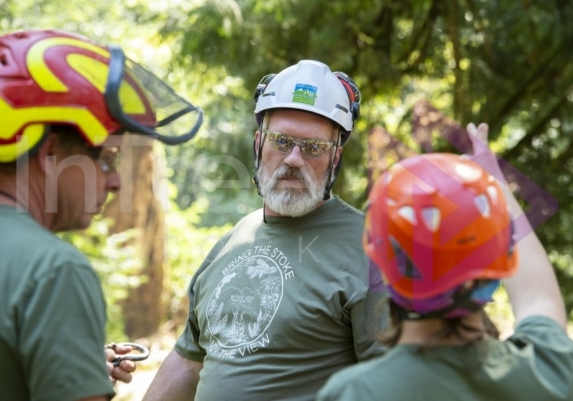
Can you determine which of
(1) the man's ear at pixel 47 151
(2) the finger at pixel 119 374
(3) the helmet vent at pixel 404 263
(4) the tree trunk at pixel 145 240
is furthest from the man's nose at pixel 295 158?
(4) the tree trunk at pixel 145 240

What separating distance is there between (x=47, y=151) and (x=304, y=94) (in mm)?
1598

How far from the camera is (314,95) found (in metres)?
3.67

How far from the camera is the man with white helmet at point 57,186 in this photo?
6.75ft

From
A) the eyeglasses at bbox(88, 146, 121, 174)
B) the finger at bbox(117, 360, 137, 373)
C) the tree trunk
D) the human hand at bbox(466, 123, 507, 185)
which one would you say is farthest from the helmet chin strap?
the tree trunk

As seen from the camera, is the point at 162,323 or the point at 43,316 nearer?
the point at 43,316

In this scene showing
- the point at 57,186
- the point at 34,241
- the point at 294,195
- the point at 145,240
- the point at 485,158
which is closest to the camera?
the point at 34,241

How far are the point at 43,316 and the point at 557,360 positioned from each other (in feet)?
3.87

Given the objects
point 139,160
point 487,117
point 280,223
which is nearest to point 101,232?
point 139,160

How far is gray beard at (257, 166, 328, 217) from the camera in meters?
3.62

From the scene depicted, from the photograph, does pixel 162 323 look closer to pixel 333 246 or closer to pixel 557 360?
pixel 333 246

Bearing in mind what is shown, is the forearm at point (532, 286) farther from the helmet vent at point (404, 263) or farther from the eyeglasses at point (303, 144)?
the eyeglasses at point (303, 144)

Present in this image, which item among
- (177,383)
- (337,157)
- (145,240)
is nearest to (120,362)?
(177,383)

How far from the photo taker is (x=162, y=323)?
1404 centimetres

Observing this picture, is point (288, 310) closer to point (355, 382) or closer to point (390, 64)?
point (355, 382)
